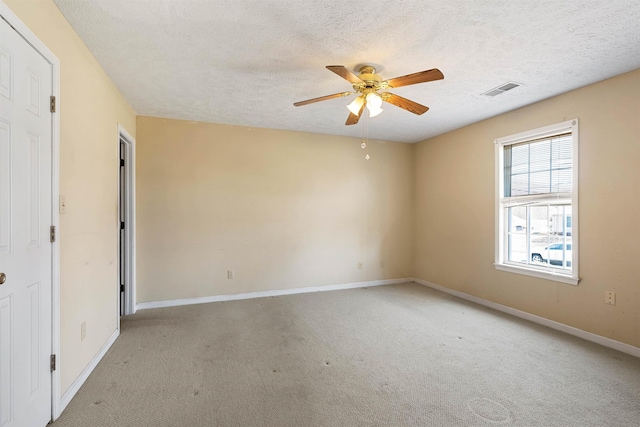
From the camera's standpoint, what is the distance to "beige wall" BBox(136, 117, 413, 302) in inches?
156

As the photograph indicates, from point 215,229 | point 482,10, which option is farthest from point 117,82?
point 482,10

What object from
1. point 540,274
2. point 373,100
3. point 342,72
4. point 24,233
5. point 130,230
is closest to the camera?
point 24,233

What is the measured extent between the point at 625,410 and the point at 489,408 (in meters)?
0.88

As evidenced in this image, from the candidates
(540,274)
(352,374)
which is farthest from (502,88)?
(352,374)

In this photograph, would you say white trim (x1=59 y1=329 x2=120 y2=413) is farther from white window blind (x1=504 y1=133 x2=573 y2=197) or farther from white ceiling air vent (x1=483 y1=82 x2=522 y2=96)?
white window blind (x1=504 y1=133 x2=573 y2=197)

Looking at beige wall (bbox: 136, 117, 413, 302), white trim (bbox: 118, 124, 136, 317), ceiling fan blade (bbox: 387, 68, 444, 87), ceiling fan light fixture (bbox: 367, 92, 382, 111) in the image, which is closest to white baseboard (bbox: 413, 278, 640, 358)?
beige wall (bbox: 136, 117, 413, 302)

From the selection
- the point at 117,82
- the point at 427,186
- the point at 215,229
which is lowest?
the point at 215,229

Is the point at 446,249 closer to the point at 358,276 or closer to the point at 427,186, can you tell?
the point at 427,186

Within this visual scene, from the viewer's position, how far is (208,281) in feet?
13.7

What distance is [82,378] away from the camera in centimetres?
215

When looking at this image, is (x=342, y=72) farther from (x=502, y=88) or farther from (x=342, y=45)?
(x=502, y=88)

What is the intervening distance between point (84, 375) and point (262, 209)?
275 cm

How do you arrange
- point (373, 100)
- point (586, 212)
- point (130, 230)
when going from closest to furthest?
point (373, 100) → point (586, 212) → point (130, 230)

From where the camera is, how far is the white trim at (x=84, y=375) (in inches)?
74.9
